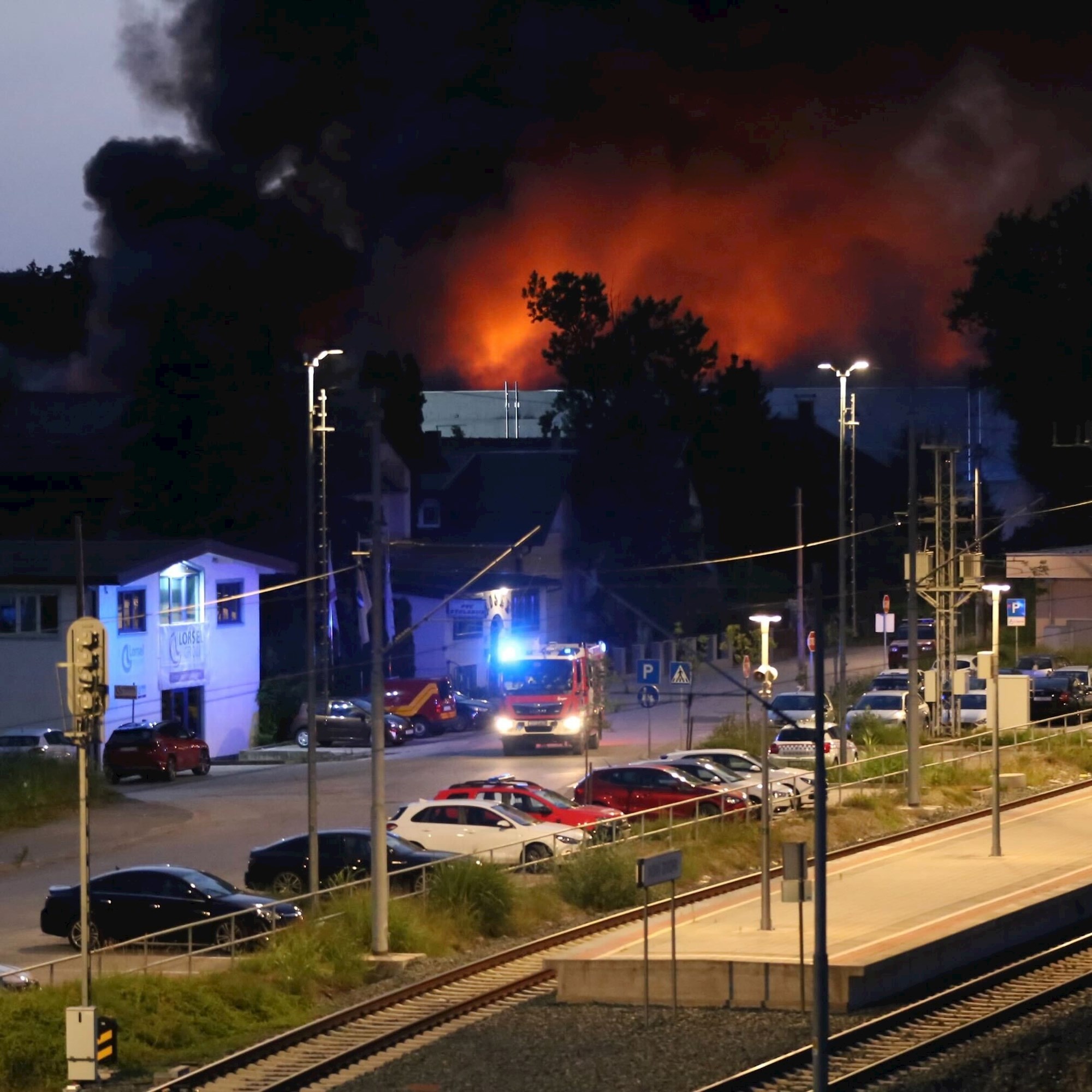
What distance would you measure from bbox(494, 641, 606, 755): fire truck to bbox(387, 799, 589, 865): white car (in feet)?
50.1

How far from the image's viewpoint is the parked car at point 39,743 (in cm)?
4064

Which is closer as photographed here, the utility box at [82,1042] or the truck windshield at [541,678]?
the utility box at [82,1042]

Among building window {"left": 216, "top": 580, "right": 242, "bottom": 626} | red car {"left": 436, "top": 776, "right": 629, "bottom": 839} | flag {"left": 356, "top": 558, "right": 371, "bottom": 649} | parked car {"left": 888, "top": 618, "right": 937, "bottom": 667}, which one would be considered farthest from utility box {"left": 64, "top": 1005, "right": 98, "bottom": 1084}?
parked car {"left": 888, "top": 618, "right": 937, "bottom": 667}

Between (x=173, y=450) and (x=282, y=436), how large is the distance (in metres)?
3.52

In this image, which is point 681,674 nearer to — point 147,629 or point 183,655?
point 147,629

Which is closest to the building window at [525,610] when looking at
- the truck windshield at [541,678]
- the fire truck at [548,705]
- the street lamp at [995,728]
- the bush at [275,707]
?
the bush at [275,707]

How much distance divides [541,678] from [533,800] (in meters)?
15.0

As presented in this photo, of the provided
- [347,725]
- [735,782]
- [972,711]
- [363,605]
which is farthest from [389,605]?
[735,782]

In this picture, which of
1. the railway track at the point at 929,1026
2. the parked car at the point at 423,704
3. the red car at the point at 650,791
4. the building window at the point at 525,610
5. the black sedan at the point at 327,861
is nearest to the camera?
the railway track at the point at 929,1026

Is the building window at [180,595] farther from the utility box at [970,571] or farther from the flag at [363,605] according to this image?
the utility box at [970,571]

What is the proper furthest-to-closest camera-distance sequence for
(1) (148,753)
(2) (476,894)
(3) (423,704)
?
(3) (423,704) → (1) (148,753) → (2) (476,894)

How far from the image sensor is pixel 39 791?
3684cm

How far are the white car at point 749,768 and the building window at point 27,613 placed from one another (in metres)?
16.5

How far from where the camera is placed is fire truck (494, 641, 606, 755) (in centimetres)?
4569
